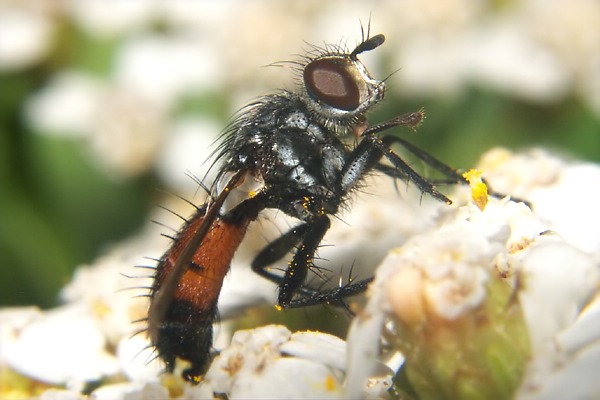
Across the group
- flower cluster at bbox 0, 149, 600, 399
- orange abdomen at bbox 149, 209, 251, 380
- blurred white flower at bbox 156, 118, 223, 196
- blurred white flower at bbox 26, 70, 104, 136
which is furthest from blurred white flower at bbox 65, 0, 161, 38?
flower cluster at bbox 0, 149, 600, 399

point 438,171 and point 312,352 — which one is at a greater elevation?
point 438,171

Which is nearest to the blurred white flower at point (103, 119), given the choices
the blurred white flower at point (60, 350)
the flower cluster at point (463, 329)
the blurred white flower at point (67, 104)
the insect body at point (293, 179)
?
the blurred white flower at point (67, 104)

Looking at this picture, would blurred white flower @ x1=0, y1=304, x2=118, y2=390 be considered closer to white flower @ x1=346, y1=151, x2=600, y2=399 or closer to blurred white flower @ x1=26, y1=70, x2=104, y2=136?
white flower @ x1=346, y1=151, x2=600, y2=399

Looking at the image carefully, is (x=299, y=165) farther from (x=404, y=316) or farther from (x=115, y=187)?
(x=115, y=187)

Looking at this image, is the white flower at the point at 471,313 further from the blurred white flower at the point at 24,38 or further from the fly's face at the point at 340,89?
the blurred white flower at the point at 24,38

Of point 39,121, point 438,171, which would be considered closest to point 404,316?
point 438,171

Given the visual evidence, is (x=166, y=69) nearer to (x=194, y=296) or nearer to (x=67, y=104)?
(x=67, y=104)
